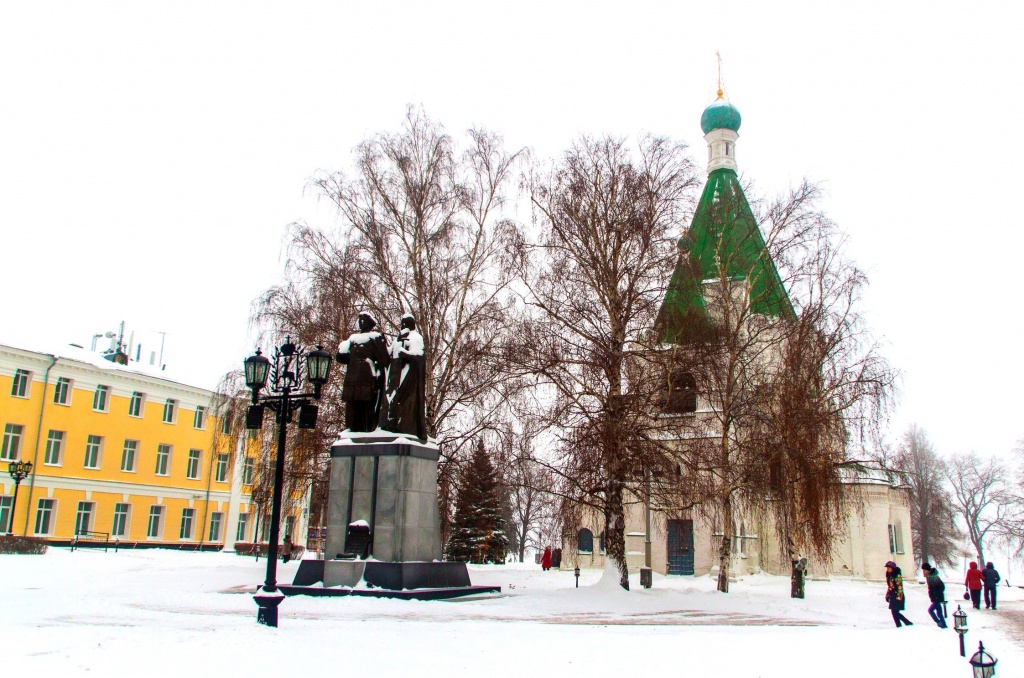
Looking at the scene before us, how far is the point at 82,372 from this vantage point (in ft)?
133

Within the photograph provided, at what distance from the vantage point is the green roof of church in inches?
818

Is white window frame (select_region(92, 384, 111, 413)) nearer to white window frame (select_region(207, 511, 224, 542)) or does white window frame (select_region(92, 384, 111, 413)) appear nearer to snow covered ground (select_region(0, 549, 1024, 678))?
white window frame (select_region(207, 511, 224, 542))

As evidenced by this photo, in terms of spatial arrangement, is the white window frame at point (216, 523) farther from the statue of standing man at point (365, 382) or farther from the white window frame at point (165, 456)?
the statue of standing man at point (365, 382)

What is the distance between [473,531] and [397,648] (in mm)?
32464

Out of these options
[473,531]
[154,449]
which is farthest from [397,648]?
[154,449]

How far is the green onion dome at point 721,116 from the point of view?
44.6 metres

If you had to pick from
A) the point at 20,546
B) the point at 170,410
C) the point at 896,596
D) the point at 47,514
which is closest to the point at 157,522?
the point at 170,410

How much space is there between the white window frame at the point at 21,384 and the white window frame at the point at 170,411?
23.9ft

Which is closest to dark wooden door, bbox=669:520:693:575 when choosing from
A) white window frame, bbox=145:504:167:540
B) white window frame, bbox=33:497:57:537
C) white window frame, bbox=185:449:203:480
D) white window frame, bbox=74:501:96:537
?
white window frame, bbox=185:449:203:480

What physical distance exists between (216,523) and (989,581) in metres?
38.4

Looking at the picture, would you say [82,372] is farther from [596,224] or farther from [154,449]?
[596,224]

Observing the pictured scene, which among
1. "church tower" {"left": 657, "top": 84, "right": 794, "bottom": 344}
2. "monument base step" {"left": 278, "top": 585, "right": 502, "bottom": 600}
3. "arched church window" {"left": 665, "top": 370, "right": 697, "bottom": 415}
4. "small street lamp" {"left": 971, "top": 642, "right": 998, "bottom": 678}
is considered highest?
"church tower" {"left": 657, "top": 84, "right": 794, "bottom": 344}

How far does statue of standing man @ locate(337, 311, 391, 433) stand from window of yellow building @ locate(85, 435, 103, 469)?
30707 millimetres

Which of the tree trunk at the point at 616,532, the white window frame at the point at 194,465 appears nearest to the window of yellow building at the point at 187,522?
the white window frame at the point at 194,465
